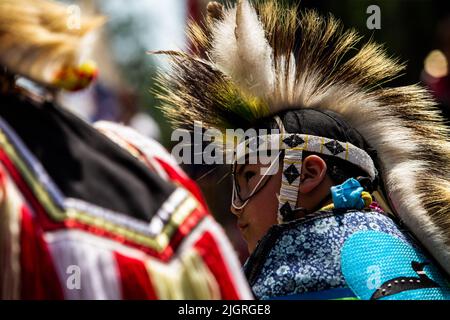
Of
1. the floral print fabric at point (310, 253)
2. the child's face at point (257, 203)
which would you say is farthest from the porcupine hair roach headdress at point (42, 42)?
the child's face at point (257, 203)

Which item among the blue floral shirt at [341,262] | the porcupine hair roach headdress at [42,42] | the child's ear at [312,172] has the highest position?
the porcupine hair roach headdress at [42,42]

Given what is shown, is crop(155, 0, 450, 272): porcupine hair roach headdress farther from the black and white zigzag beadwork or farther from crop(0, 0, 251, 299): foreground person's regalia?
crop(0, 0, 251, 299): foreground person's regalia

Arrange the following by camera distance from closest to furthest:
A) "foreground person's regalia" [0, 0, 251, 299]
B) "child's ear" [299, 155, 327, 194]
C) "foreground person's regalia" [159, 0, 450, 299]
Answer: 1. "foreground person's regalia" [0, 0, 251, 299]
2. "foreground person's regalia" [159, 0, 450, 299]
3. "child's ear" [299, 155, 327, 194]

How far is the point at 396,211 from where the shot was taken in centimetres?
279

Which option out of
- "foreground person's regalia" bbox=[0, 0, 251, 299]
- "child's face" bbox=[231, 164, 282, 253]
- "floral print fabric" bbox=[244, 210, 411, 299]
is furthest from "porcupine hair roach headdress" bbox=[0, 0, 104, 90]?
"child's face" bbox=[231, 164, 282, 253]

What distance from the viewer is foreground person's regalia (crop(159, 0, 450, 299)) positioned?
252 centimetres

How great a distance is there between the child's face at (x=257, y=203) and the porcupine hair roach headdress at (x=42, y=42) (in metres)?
1.13

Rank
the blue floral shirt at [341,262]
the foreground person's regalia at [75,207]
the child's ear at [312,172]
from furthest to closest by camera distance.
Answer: the child's ear at [312,172]
the blue floral shirt at [341,262]
the foreground person's regalia at [75,207]

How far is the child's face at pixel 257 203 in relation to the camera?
2680mm

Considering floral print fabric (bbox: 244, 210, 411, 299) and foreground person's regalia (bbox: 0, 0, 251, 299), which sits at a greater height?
foreground person's regalia (bbox: 0, 0, 251, 299)

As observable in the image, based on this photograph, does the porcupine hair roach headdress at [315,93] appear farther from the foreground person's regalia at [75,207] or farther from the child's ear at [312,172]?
the foreground person's regalia at [75,207]

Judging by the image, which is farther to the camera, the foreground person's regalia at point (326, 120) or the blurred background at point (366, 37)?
the blurred background at point (366, 37)

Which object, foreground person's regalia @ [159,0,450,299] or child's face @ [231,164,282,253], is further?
child's face @ [231,164,282,253]

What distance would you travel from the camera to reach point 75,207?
1.54m
